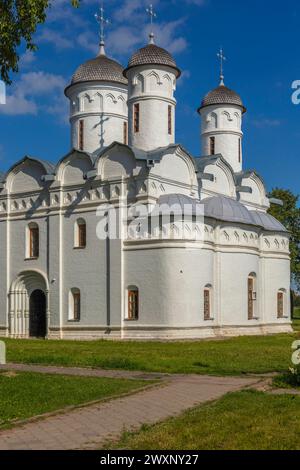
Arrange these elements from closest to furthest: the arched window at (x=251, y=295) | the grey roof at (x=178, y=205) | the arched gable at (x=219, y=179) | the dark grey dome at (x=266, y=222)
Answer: the grey roof at (x=178, y=205)
the arched window at (x=251, y=295)
the arched gable at (x=219, y=179)
the dark grey dome at (x=266, y=222)

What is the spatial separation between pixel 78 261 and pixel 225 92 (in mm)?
12878

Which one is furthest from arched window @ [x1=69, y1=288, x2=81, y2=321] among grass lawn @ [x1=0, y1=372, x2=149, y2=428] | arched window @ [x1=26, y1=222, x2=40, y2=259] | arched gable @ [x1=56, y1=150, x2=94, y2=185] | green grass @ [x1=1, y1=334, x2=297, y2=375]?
grass lawn @ [x1=0, y1=372, x2=149, y2=428]

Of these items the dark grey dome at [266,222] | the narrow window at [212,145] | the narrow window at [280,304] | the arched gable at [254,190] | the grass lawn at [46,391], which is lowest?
the grass lawn at [46,391]

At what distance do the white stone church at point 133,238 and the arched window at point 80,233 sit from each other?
47 mm

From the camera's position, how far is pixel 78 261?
26125 mm

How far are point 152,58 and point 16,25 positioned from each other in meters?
16.9

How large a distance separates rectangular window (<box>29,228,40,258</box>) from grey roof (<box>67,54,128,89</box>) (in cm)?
788

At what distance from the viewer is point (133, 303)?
24672 mm

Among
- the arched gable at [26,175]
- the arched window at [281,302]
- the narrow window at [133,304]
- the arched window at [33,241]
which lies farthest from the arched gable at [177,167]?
the arched window at [281,302]

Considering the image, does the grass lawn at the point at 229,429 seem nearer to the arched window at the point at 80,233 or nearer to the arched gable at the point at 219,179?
the arched window at the point at 80,233

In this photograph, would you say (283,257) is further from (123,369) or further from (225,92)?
(123,369)

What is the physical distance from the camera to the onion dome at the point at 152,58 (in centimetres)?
2779

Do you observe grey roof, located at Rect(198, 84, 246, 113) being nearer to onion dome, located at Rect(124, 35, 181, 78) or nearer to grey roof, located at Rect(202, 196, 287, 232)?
onion dome, located at Rect(124, 35, 181, 78)

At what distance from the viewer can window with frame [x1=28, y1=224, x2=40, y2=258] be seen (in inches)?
1093
